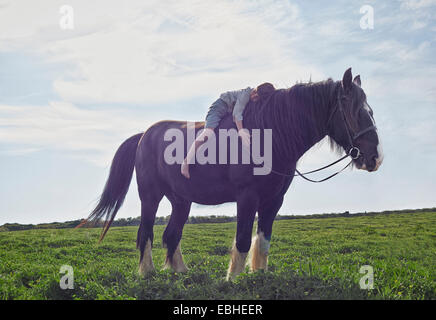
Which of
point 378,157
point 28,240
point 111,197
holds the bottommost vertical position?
point 28,240

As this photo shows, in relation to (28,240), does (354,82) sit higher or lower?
higher

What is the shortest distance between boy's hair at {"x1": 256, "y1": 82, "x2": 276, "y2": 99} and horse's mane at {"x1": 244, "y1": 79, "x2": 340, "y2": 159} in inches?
5.2

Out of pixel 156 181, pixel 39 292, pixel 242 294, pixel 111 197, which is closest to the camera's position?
pixel 242 294

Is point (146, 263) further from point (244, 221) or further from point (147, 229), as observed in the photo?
point (244, 221)

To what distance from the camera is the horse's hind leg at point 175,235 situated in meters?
6.70

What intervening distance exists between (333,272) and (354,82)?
281cm

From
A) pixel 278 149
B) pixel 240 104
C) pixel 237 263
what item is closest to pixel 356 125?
pixel 278 149

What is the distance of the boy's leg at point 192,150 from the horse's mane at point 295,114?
615mm

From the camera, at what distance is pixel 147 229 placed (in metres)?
6.52

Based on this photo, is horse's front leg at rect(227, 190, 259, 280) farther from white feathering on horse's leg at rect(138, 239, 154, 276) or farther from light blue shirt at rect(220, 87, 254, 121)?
white feathering on horse's leg at rect(138, 239, 154, 276)
